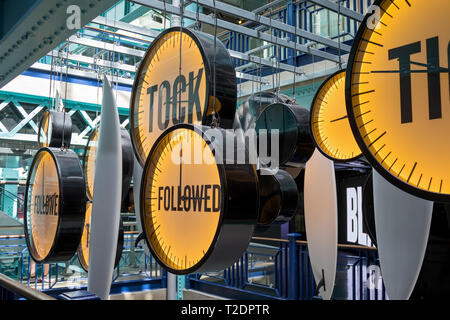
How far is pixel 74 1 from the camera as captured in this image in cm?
237

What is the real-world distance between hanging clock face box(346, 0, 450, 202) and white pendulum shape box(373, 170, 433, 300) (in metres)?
0.27

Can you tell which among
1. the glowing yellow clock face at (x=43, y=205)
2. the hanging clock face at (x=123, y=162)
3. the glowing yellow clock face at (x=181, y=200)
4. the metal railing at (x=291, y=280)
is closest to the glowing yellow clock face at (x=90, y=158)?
the hanging clock face at (x=123, y=162)

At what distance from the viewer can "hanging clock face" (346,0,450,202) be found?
861 mm

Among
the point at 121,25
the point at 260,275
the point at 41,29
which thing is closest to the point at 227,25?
the point at 121,25

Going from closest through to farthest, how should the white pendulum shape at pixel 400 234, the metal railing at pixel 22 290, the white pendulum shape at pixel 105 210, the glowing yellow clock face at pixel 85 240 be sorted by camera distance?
the white pendulum shape at pixel 400 234 < the metal railing at pixel 22 290 < the white pendulum shape at pixel 105 210 < the glowing yellow clock face at pixel 85 240

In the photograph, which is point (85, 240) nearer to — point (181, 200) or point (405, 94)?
point (181, 200)

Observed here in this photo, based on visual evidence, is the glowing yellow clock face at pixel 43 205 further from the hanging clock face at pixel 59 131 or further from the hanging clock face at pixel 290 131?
the hanging clock face at pixel 290 131

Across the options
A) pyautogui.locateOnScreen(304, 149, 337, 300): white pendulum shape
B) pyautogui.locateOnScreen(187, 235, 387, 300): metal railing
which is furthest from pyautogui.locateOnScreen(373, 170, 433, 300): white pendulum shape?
pyautogui.locateOnScreen(187, 235, 387, 300): metal railing

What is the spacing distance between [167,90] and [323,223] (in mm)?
966

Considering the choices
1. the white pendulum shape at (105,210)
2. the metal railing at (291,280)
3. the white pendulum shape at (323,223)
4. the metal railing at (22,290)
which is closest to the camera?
the metal railing at (22,290)

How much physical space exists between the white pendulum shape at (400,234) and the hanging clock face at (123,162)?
1.53 m

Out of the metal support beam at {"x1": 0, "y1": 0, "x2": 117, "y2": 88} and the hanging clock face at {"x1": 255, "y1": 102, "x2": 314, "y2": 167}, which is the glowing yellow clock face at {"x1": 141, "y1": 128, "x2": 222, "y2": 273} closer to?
the hanging clock face at {"x1": 255, "y1": 102, "x2": 314, "y2": 167}

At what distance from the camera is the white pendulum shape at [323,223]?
2039 millimetres
